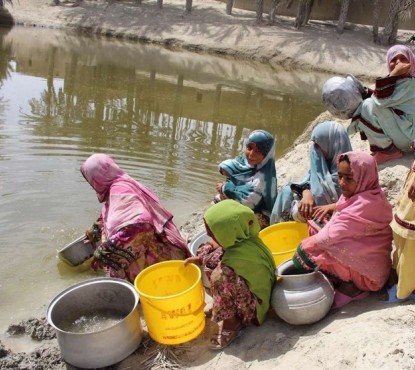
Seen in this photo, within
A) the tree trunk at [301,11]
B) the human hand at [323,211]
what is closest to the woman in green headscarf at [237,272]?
the human hand at [323,211]

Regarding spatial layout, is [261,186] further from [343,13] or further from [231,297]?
[343,13]

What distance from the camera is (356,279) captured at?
10.4 feet

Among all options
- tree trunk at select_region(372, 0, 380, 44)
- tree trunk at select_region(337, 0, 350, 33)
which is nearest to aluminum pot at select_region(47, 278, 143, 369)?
tree trunk at select_region(372, 0, 380, 44)

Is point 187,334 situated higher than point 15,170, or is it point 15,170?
point 187,334

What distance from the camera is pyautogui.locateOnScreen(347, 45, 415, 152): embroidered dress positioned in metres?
4.26

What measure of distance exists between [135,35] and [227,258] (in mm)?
22916

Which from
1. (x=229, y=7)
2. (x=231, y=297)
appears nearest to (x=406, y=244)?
(x=231, y=297)

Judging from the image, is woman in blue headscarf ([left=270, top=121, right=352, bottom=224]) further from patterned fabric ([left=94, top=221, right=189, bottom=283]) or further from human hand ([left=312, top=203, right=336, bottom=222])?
patterned fabric ([left=94, top=221, right=189, bottom=283])

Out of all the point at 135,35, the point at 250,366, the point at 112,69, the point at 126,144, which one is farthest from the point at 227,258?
the point at 135,35

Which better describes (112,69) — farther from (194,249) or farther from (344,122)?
(194,249)

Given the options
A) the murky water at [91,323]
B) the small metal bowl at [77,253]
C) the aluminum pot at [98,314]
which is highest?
the aluminum pot at [98,314]

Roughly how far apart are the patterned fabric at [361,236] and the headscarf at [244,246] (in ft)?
1.07

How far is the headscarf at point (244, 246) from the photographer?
3059mm

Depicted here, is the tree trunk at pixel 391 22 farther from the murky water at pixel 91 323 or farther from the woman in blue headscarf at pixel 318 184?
the murky water at pixel 91 323
